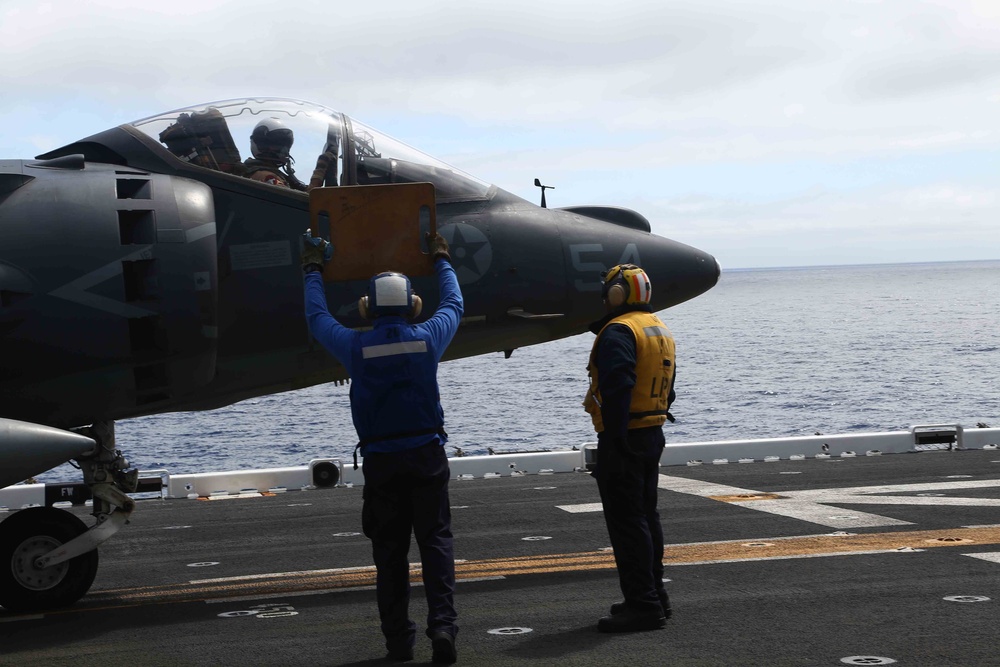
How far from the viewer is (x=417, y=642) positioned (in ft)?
24.2

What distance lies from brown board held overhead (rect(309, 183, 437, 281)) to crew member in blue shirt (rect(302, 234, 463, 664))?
1316 millimetres

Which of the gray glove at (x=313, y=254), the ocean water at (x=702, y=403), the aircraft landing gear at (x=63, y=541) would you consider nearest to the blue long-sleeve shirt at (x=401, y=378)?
the gray glove at (x=313, y=254)

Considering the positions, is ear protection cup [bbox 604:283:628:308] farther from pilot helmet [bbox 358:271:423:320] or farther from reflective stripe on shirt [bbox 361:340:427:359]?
reflective stripe on shirt [bbox 361:340:427:359]

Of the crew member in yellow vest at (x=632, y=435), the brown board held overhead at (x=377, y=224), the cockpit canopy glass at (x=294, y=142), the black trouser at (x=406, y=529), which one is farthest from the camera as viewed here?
the cockpit canopy glass at (x=294, y=142)

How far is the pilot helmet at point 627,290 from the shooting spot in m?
7.70

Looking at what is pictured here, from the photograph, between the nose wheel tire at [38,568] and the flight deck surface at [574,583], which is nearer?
the flight deck surface at [574,583]

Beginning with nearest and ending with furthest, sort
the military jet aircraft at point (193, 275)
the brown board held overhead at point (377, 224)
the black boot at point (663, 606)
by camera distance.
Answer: the black boot at point (663, 606) < the brown board held overhead at point (377, 224) < the military jet aircraft at point (193, 275)

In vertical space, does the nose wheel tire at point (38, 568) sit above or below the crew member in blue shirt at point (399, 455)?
below

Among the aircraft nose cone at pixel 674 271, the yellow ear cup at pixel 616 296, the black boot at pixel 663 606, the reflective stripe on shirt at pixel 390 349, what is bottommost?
the black boot at pixel 663 606

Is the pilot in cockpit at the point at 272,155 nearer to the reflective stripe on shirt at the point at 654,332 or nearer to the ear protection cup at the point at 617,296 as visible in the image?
the ear protection cup at the point at 617,296

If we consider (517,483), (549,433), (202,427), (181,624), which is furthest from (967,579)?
(202,427)

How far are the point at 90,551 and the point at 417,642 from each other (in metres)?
3.47

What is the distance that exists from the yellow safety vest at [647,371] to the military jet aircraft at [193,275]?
1630 mm

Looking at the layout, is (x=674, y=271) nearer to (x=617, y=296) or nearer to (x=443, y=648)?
(x=617, y=296)
